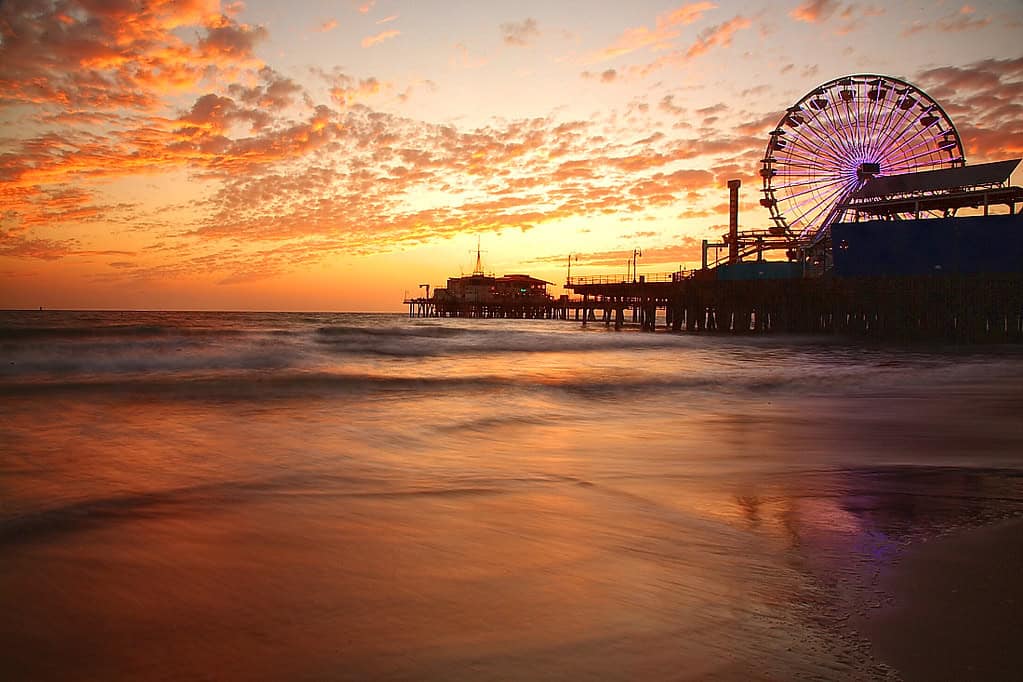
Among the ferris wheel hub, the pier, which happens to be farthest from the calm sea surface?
the ferris wheel hub

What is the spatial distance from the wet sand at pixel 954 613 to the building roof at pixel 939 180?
4851 cm

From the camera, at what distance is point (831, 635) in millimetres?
2479

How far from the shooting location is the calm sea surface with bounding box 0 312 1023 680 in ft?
7.98

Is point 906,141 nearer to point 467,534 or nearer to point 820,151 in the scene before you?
point 820,151

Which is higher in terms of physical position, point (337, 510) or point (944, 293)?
point (944, 293)

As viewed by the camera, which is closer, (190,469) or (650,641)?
(650,641)

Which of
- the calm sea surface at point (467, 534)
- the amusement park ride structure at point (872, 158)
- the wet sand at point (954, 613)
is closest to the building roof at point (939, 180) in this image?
the amusement park ride structure at point (872, 158)

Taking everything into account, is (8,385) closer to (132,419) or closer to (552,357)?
(132,419)

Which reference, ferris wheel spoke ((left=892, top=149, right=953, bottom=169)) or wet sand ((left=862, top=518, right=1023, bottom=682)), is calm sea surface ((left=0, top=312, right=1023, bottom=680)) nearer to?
wet sand ((left=862, top=518, right=1023, bottom=682))

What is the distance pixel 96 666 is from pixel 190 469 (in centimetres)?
406

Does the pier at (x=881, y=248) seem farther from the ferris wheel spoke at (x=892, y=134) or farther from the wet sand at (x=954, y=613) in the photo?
the wet sand at (x=954, y=613)

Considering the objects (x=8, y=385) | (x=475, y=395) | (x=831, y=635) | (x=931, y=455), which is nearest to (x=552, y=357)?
(x=475, y=395)

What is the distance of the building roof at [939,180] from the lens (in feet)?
136

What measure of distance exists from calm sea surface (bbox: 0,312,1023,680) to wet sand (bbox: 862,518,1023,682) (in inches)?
4.9
